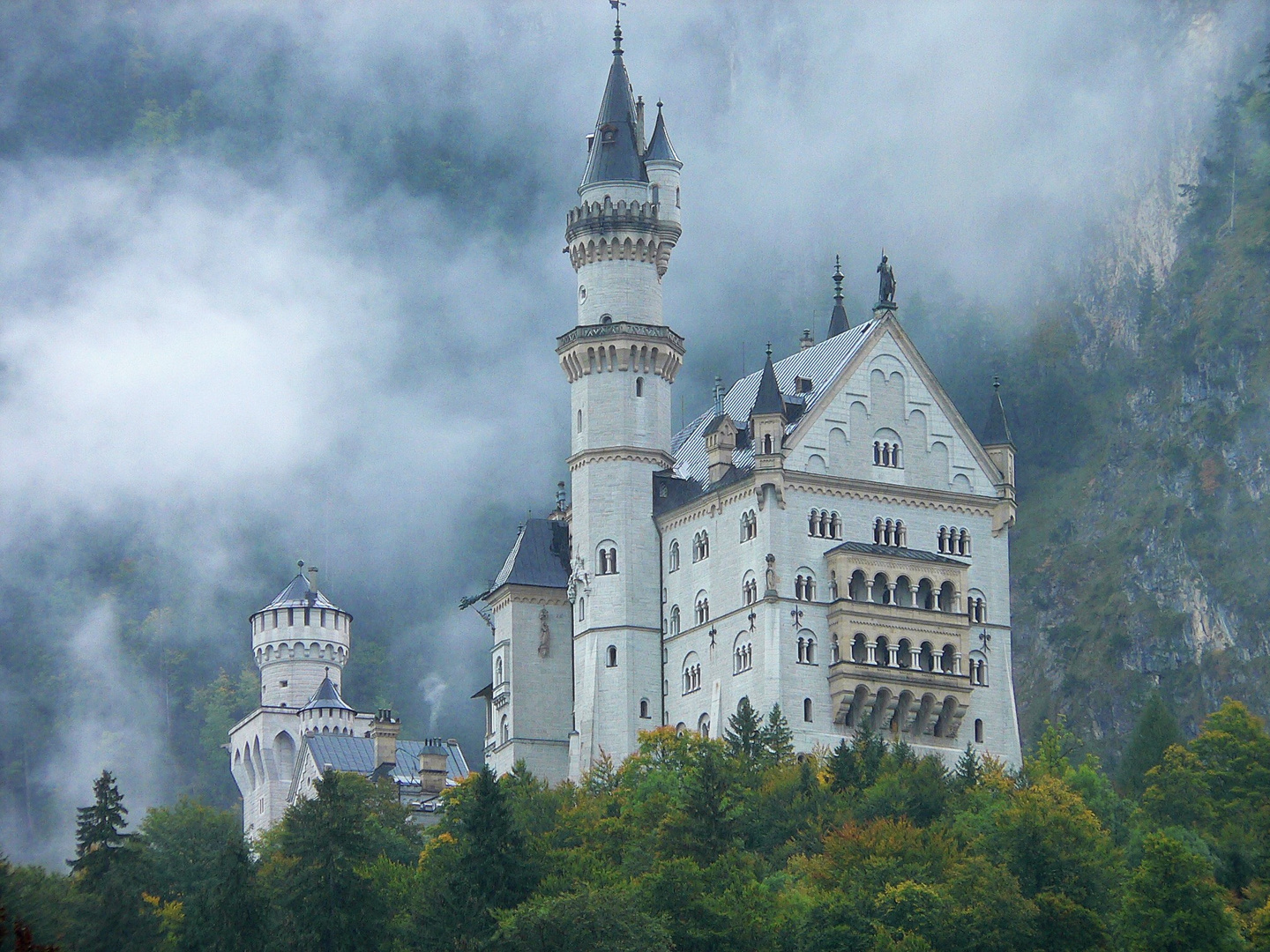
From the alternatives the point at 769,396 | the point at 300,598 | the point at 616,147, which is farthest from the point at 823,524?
the point at 300,598

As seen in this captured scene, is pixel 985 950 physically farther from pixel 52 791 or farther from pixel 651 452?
pixel 52 791

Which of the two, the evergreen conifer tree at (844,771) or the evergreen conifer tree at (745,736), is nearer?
the evergreen conifer tree at (844,771)

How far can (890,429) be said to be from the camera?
355ft

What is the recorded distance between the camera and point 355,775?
109 m

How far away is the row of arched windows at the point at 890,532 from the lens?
107 metres

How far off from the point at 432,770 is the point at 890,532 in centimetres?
2216

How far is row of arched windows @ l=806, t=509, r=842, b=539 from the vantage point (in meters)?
106

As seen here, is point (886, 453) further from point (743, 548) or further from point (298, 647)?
point (298, 647)

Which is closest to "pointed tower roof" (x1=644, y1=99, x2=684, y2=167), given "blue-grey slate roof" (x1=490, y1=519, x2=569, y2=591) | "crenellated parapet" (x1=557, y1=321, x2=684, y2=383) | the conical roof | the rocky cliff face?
"crenellated parapet" (x1=557, y1=321, x2=684, y2=383)

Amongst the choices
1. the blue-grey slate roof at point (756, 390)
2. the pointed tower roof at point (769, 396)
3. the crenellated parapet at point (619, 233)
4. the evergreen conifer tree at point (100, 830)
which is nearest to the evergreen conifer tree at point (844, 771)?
the blue-grey slate roof at point (756, 390)

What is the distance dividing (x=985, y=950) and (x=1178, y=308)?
82.9 meters

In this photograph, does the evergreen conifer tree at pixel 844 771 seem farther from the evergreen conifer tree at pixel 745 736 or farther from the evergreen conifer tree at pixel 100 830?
the evergreen conifer tree at pixel 100 830

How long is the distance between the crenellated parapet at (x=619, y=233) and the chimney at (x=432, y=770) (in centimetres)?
1938

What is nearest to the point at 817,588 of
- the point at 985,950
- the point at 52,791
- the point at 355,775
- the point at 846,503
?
the point at 846,503
